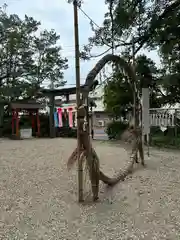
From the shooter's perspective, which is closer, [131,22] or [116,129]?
[131,22]

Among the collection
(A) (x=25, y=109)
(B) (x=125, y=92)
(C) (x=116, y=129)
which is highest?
(B) (x=125, y=92)

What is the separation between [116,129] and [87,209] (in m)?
8.84

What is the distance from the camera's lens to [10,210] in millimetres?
3066

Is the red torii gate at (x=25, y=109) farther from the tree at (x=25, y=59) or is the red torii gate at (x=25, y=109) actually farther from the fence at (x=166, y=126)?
the fence at (x=166, y=126)

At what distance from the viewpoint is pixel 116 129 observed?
11.8 meters

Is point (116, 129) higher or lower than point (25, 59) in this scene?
lower

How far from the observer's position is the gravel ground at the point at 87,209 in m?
2.48

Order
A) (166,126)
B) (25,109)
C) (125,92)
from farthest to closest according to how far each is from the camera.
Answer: (25,109), (125,92), (166,126)

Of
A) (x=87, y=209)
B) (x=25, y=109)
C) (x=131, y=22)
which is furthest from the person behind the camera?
(x=25, y=109)

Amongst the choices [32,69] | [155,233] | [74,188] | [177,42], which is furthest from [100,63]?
[32,69]

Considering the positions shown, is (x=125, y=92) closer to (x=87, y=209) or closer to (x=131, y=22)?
(x=131, y=22)

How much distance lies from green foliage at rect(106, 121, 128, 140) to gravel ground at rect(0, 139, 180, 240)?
6606 millimetres

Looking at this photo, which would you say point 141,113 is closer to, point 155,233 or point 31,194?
point 31,194

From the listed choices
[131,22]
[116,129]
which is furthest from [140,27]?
[116,129]
